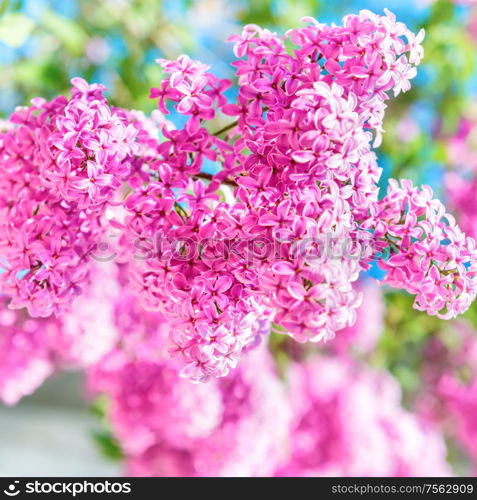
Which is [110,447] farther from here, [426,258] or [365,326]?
[426,258]

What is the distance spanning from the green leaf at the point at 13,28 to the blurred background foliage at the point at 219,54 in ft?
0.69

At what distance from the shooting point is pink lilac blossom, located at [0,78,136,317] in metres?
0.45

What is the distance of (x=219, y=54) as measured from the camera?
1246 millimetres

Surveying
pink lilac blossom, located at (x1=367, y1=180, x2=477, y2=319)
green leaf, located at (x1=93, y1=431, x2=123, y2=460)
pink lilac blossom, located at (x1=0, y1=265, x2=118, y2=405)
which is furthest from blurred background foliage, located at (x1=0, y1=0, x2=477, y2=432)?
pink lilac blossom, located at (x1=367, y1=180, x2=477, y2=319)

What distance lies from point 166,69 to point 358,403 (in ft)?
2.74

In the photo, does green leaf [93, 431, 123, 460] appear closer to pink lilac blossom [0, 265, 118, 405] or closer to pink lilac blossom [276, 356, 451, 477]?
pink lilac blossom [276, 356, 451, 477]

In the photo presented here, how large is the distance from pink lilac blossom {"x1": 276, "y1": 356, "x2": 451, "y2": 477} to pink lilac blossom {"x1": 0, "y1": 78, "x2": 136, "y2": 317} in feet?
2.41

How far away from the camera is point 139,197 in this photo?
1.57 ft

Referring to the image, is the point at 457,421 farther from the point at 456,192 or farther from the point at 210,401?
the point at 210,401

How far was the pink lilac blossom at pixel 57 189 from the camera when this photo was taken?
45 centimetres

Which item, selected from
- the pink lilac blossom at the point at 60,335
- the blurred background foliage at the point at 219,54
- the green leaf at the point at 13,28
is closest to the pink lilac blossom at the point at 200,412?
the pink lilac blossom at the point at 60,335

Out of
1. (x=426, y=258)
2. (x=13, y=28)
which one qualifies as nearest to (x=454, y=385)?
(x=426, y=258)
